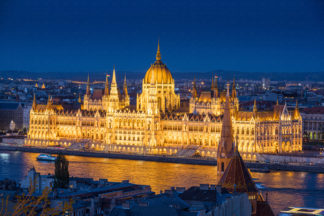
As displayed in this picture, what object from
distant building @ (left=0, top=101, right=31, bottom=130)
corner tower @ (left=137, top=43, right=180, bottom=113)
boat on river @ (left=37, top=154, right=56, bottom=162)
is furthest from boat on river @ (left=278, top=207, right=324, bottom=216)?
distant building @ (left=0, top=101, right=31, bottom=130)

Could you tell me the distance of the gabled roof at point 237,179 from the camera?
37.0 m

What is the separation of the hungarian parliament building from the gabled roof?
38.4 m

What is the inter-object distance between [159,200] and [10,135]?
6757cm

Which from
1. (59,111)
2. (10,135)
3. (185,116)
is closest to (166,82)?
(185,116)

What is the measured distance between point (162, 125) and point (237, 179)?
4672cm

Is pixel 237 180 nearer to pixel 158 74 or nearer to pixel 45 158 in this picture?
pixel 45 158

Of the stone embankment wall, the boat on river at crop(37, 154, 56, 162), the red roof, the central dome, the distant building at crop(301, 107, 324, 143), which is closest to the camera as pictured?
the stone embankment wall

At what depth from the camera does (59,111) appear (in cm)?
9219

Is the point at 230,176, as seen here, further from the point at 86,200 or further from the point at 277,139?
the point at 277,139

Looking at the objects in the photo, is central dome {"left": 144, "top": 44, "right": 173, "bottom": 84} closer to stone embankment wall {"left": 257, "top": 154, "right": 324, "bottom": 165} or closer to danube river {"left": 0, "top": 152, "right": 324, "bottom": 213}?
danube river {"left": 0, "top": 152, "right": 324, "bottom": 213}

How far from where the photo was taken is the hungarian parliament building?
3135 inches

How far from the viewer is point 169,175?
2586 inches

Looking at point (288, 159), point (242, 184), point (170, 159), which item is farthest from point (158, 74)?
point (242, 184)

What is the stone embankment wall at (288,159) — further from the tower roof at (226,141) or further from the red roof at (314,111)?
the red roof at (314,111)
